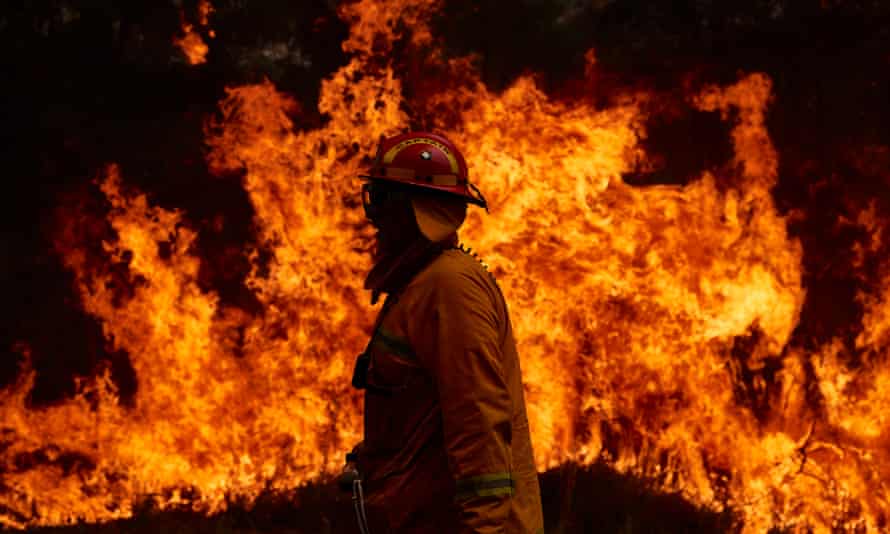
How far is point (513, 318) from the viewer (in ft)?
24.9

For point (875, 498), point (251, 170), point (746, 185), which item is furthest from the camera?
point (251, 170)

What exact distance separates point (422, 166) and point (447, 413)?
0.78 m

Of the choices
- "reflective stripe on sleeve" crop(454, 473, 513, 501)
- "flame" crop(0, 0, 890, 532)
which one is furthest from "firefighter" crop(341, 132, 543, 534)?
"flame" crop(0, 0, 890, 532)

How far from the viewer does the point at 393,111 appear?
8.00 m

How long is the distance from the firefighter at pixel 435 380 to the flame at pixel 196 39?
5.97 metres

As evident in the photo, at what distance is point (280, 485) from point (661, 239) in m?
3.54

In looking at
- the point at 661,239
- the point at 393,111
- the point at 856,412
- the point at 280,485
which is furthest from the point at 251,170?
the point at 856,412

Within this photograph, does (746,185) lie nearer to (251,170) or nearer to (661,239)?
(661,239)

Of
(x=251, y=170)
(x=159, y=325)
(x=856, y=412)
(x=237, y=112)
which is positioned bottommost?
(x=856, y=412)

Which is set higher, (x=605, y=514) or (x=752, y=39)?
(x=752, y=39)

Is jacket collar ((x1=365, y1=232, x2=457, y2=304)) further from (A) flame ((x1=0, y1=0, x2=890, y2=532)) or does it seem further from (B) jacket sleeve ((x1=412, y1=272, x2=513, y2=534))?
(A) flame ((x1=0, y1=0, x2=890, y2=532))

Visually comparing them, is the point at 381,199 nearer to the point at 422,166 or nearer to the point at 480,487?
the point at 422,166

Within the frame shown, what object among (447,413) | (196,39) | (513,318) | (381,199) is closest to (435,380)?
(447,413)

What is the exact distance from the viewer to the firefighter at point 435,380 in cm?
238
